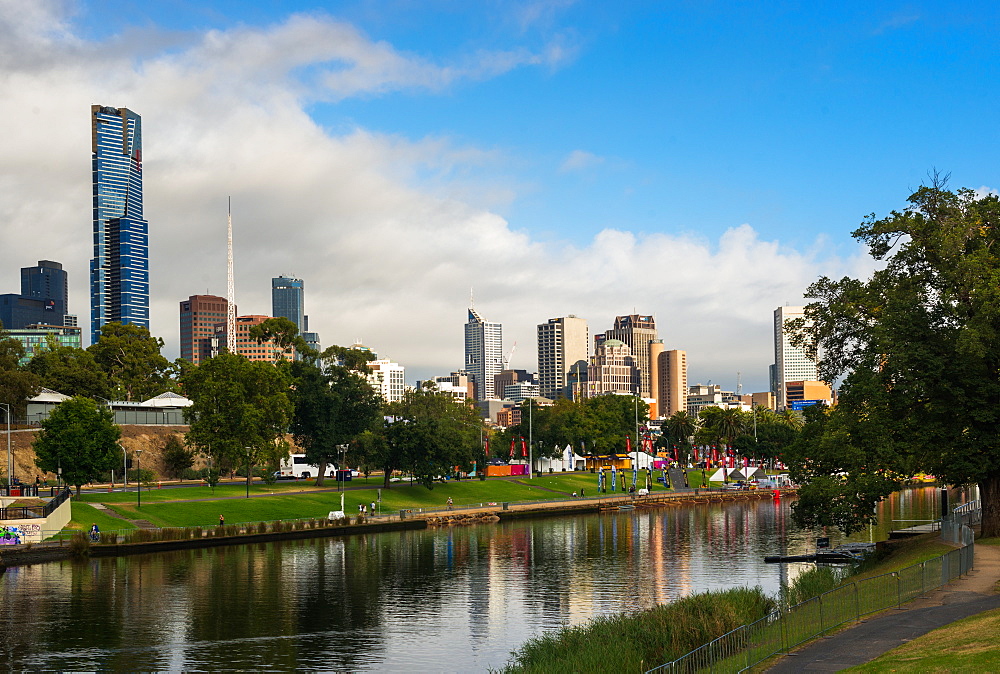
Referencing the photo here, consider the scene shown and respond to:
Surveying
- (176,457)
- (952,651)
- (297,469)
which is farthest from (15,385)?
(952,651)

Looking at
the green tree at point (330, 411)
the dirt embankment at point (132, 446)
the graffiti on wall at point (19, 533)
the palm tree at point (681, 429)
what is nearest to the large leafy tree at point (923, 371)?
the graffiti on wall at point (19, 533)

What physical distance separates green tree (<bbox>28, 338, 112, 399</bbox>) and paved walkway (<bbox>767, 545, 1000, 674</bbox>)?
124 meters

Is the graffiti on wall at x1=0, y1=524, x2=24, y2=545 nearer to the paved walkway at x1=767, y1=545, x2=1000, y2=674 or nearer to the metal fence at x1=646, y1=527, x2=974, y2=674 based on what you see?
the metal fence at x1=646, y1=527, x2=974, y2=674

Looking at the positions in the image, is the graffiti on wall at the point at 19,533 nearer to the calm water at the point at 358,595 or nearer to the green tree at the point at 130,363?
the calm water at the point at 358,595

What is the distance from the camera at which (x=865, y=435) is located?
50062mm

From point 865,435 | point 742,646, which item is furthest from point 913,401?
point 742,646

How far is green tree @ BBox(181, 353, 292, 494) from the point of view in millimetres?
103188

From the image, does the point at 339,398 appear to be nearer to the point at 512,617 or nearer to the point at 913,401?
the point at 512,617

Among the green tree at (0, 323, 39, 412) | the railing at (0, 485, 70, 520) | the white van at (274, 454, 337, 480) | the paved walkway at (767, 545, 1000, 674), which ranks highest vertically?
the green tree at (0, 323, 39, 412)

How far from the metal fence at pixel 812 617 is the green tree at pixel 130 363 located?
133997 mm

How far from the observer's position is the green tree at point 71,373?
137750mm

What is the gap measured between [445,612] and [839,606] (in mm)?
24918

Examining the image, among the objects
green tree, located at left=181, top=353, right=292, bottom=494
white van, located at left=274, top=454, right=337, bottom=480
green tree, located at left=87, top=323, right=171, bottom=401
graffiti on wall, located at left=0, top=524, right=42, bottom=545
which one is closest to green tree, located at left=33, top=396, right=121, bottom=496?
green tree, located at left=181, top=353, right=292, bottom=494

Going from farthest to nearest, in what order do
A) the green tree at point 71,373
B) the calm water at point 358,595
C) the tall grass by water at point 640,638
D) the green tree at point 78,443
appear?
the green tree at point 71,373 → the green tree at point 78,443 → the calm water at point 358,595 → the tall grass by water at point 640,638
